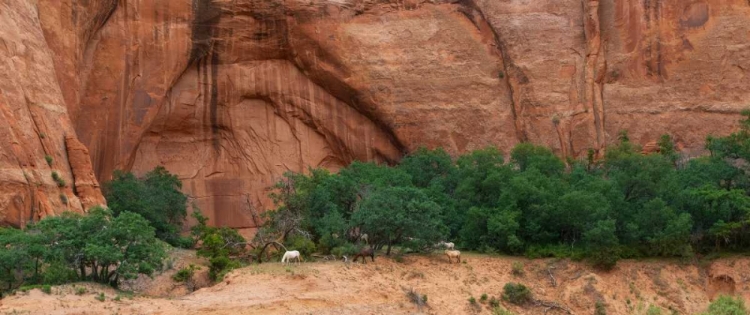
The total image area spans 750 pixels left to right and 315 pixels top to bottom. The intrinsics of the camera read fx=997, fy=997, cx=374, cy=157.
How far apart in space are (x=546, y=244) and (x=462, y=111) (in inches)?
412

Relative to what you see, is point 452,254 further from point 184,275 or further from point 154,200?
point 154,200

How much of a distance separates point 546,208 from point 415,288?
6.79m

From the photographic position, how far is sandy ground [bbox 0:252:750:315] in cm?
2473

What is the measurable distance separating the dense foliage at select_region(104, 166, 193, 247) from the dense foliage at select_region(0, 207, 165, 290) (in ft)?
27.6

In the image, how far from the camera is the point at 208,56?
41469 millimetres

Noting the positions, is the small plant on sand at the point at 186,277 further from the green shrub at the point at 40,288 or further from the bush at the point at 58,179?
the green shrub at the point at 40,288

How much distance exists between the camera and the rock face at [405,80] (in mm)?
41125

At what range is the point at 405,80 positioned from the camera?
141ft

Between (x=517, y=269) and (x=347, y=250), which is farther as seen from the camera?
(x=517, y=269)

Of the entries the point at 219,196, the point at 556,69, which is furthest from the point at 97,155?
the point at 556,69

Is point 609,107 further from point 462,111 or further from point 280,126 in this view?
point 280,126

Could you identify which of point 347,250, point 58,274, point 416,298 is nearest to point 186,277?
point 58,274

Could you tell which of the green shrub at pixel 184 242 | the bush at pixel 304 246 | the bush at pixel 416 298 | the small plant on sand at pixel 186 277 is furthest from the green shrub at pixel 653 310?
the green shrub at pixel 184 242

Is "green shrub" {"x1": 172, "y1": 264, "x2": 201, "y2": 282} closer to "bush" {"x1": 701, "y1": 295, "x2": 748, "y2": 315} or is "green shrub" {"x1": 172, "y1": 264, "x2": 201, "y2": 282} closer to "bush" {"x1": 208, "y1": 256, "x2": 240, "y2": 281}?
"bush" {"x1": 208, "y1": 256, "x2": 240, "y2": 281}
